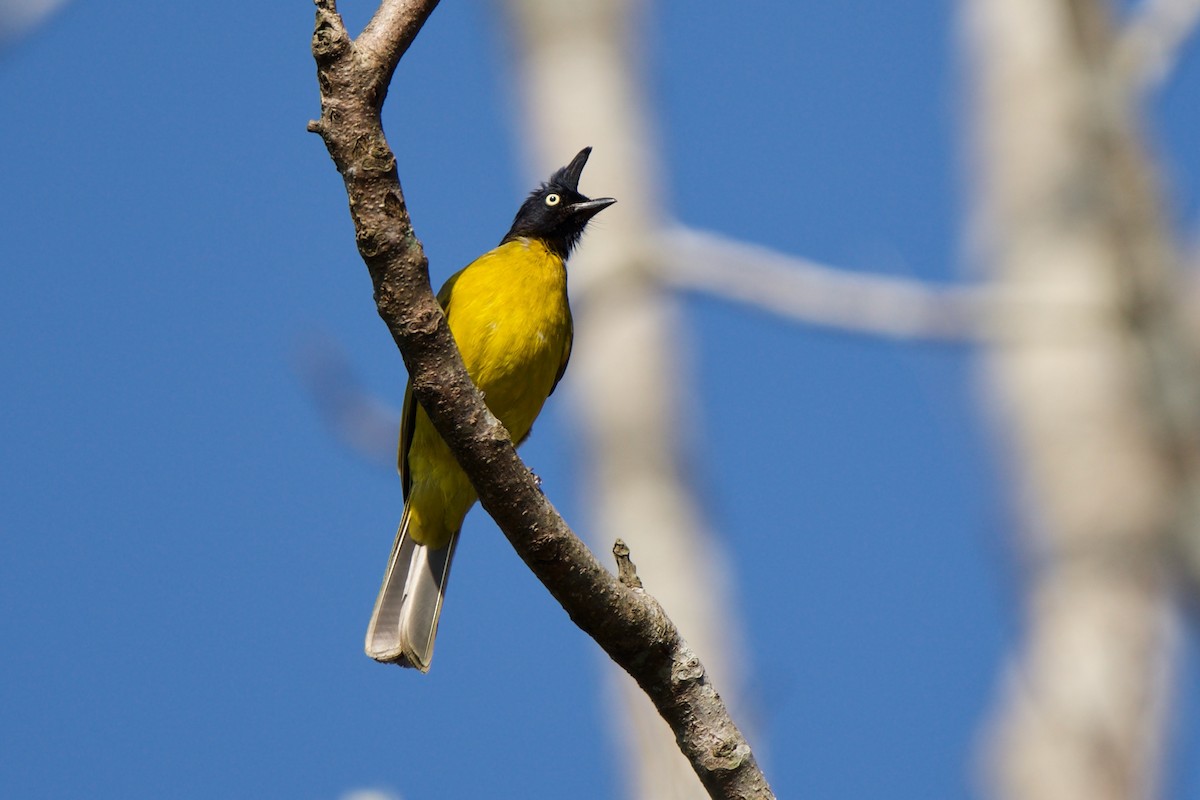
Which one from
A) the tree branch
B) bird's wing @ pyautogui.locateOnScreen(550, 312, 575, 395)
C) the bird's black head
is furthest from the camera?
the bird's black head

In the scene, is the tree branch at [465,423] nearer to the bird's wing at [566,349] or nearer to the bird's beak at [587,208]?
the bird's wing at [566,349]

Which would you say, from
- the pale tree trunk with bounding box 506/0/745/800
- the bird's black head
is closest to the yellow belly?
the bird's black head

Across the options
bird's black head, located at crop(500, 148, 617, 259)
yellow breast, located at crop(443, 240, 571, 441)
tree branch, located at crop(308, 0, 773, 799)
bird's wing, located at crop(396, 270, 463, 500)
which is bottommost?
tree branch, located at crop(308, 0, 773, 799)

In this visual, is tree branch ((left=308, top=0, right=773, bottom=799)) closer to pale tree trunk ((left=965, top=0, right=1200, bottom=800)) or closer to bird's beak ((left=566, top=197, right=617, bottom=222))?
pale tree trunk ((left=965, top=0, right=1200, bottom=800))

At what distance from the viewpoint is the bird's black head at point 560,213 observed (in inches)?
245

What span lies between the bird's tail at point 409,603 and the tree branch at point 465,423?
1.36 meters

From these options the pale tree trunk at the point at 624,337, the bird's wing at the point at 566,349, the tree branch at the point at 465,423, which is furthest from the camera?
the pale tree trunk at the point at 624,337

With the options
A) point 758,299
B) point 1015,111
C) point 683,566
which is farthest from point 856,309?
point 1015,111

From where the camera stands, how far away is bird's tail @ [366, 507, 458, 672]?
15.4ft

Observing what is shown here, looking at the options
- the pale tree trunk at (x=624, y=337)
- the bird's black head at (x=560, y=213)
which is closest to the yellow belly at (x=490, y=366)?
the bird's black head at (x=560, y=213)

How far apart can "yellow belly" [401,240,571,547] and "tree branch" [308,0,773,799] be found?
1928 millimetres

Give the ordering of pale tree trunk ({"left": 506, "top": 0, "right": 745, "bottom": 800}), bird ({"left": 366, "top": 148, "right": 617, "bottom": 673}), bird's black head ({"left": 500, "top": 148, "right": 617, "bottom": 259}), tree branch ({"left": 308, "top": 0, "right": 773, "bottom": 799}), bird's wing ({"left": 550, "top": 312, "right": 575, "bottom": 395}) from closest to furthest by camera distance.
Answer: tree branch ({"left": 308, "top": 0, "right": 773, "bottom": 799}), bird ({"left": 366, "top": 148, "right": 617, "bottom": 673}), bird's wing ({"left": 550, "top": 312, "right": 575, "bottom": 395}), bird's black head ({"left": 500, "top": 148, "right": 617, "bottom": 259}), pale tree trunk ({"left": 506, "top": 0, "right": 745, "bottom": 800})

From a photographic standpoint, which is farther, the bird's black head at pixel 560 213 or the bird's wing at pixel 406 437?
the bird's black head at pixel 560 213

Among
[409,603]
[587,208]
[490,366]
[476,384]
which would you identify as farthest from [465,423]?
[587,208]
